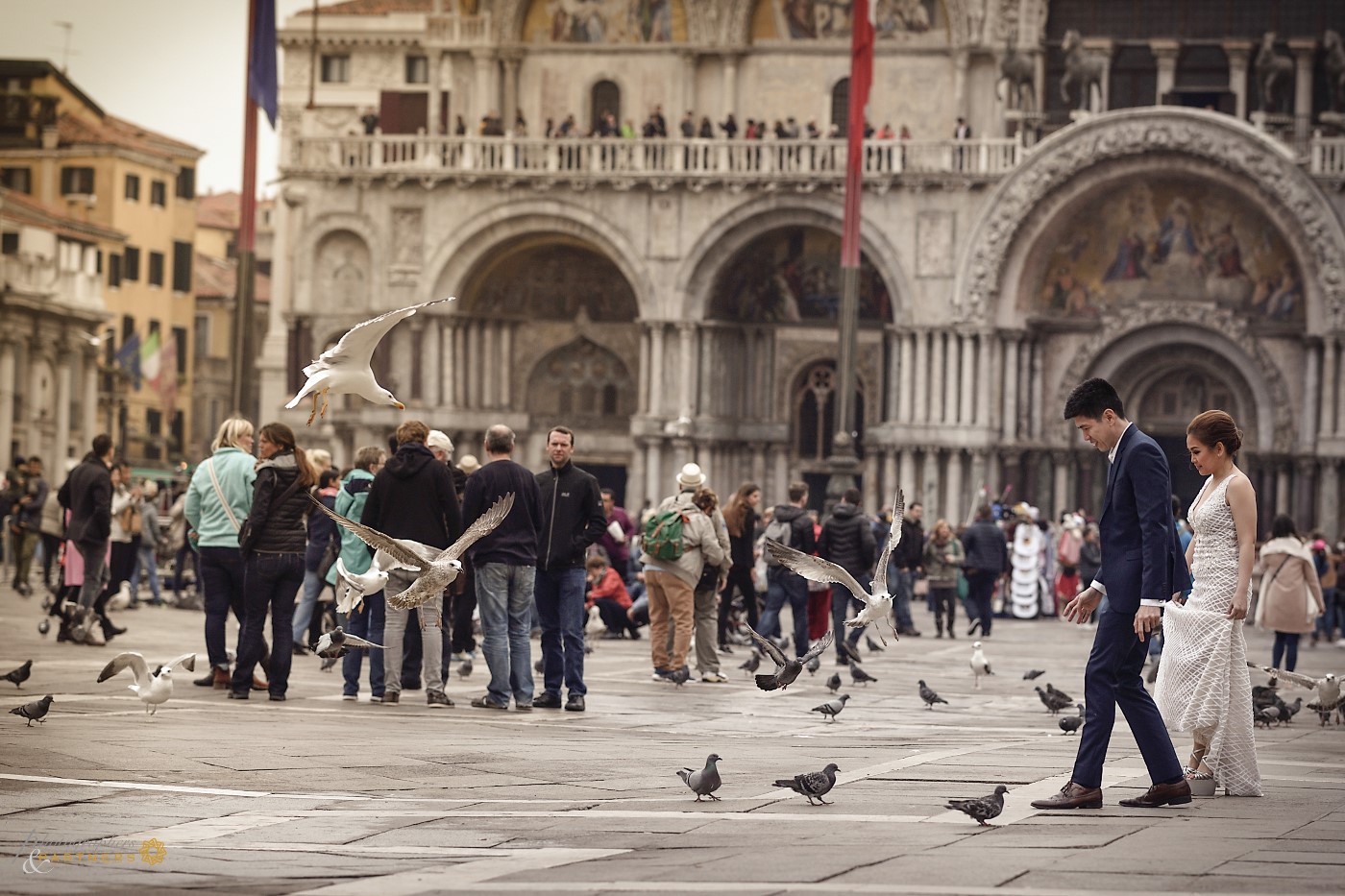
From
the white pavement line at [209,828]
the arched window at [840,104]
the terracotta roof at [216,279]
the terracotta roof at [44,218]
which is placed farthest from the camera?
the terracotta roof at [216,279]

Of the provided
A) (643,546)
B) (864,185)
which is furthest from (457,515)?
(864,185)

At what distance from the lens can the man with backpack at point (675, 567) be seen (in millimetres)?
17594

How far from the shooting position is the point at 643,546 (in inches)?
698

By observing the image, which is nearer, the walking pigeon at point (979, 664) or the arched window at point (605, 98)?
the walking pigeon at point (979, 664)

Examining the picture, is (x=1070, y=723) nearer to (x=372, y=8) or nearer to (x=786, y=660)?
(x=786, y=660)

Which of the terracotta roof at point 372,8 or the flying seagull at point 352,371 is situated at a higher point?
the terracotta roof at point 372,8

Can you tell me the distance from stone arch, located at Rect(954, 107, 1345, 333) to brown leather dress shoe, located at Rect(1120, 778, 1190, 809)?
1172 inches

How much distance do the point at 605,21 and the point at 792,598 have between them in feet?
82.0

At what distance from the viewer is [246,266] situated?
27391 mm

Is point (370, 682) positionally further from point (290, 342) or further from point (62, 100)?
point (62, 100)

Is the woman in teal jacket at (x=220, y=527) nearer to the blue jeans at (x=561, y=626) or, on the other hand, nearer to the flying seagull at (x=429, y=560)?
the blue jeans at (x=561, y=626)

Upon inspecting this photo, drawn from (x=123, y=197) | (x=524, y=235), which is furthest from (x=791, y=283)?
(x=123, y=197)

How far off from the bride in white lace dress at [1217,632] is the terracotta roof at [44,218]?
4901 centimetres

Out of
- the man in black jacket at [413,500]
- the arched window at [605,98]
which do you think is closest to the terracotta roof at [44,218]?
the arched window at [605,98]
